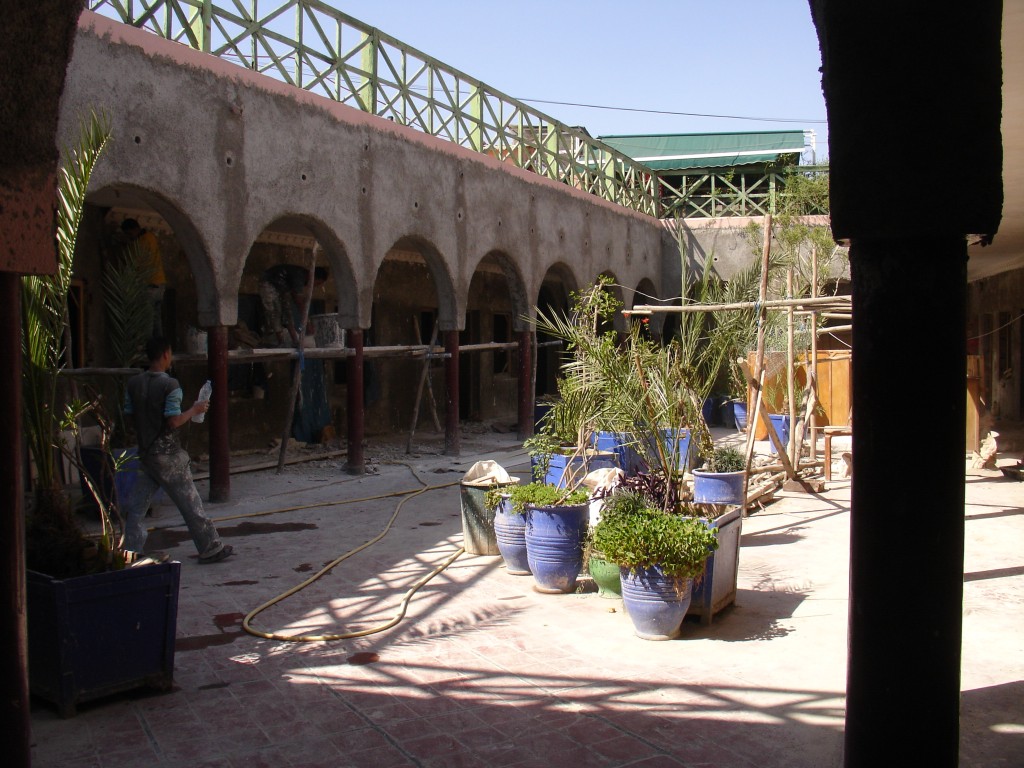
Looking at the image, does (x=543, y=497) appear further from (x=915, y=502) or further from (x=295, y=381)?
(x=295, y=381)

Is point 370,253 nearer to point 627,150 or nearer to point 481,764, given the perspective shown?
point 481,764

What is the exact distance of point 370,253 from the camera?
1156cm

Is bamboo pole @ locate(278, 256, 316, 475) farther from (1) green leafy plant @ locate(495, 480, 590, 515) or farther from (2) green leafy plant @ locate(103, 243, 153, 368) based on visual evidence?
(1) green leafy plant @ locate(495, 480, 590, 515)

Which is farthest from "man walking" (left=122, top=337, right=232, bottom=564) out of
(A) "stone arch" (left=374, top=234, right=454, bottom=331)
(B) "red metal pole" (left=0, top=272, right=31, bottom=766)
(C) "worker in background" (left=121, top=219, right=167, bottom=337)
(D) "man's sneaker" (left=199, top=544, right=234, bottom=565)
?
(A) "stone arch" (left=374, top=234, right=454, bottom=331)

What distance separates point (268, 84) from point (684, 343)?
5.30 meters

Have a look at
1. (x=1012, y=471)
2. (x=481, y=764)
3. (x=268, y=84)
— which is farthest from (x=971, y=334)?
(x=481, y=764)

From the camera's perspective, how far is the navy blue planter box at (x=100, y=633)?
4348 mm

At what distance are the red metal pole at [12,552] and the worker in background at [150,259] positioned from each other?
662 centimetres

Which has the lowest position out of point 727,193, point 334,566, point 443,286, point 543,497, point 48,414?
point 334,566

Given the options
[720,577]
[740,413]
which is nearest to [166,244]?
[720,577]

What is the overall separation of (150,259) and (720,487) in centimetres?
622

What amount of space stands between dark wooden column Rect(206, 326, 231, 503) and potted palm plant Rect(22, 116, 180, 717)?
4651 millimetres

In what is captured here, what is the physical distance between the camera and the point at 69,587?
4336 millimetres

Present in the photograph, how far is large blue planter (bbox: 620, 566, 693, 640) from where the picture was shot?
17.8 ft
